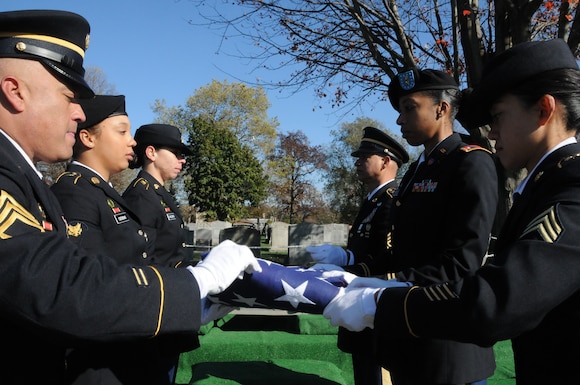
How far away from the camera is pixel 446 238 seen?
6.96ft

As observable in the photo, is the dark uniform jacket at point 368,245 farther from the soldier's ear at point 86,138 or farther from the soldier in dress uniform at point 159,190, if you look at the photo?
the soldier's ear at point 86,138

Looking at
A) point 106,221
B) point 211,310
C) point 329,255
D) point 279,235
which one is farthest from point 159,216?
point 279,235

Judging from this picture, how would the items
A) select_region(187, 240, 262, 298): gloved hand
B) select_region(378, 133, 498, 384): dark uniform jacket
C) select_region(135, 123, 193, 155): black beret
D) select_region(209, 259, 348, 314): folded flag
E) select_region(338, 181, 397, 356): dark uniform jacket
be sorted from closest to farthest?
1. select_region(187, 240, 262, 298): gloved hand
2. select_region(209, 259, 348, 314): folded flag
3. select_region(378, 133, 498, 384): dark uniform jacket
4. select_region(338, 181, 397, 356): dark uniform jacket
5. select_region(135, 123, 193, 155): black beret

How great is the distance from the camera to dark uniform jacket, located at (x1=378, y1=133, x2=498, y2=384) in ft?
6.64

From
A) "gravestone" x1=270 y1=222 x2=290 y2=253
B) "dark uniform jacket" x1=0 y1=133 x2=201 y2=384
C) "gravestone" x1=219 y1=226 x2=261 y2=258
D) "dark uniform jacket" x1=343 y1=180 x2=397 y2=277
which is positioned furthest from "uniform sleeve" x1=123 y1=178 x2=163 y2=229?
"gravestone" x1=270 y1=222 x2=290 y2=253

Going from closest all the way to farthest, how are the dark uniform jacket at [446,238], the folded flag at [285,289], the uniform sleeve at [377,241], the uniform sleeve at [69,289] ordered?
1. the uniform sleeve at [69,289]
2. the folded flag at [285,289]
3. the dark uniform jacket at [446,238]
4. the uniform sleeve at [377,241]

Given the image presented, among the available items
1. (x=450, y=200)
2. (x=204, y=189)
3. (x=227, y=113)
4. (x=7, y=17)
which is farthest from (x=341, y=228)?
(x=227, y=113)

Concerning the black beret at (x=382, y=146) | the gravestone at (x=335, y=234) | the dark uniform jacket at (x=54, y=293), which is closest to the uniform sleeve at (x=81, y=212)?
the dark uniform jacket at (x=54, y=293)

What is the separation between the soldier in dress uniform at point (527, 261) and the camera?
1.23 meters

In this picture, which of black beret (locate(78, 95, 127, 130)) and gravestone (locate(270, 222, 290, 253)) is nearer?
black beret (locate(78, 95, 127, 130))

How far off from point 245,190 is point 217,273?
30064mm

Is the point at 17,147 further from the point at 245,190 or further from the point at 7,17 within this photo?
the point at 245,190

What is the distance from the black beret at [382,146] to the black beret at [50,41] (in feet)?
10.5

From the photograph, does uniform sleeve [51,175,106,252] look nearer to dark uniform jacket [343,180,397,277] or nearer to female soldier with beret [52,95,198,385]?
female soldier with beret [52,95,198,385]
